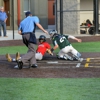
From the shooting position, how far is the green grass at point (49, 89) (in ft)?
28.6

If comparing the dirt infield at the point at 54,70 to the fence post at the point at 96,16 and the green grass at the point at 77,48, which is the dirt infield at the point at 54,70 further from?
the fence post at the point at 96,16

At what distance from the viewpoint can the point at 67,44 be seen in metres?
15.0

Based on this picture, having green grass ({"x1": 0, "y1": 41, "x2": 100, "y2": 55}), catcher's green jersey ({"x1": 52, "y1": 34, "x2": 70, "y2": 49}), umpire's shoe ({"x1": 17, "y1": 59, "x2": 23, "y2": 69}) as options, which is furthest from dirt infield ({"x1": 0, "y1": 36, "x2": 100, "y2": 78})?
green grass ({"x1": 0, "y1": 41, "x2": 100, "y2": 55})

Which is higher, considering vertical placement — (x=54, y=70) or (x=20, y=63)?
(x=20, y=63)

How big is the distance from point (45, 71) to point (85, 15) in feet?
62.4

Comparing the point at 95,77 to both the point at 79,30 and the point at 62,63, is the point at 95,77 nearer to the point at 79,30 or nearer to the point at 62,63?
the point at 62,63

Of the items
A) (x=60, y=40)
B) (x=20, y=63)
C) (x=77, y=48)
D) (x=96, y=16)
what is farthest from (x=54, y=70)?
(x=96, y=16)

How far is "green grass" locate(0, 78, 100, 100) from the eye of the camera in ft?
28.6

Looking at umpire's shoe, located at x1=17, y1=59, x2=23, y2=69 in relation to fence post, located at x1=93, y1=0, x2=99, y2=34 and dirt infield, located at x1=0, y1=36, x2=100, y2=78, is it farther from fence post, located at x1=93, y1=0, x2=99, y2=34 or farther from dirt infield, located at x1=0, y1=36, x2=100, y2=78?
fence post, located at x1=93, y1=0, x2=99, y2=34

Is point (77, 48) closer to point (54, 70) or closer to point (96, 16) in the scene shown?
point (54, 70)

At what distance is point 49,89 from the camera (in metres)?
9.55

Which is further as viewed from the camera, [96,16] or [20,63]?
[96,16]

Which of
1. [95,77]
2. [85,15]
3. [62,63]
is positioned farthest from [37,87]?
[85,15]

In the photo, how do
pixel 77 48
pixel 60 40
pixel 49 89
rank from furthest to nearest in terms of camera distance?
pixel 77 48, pixel 60 40, pixel 49 89
